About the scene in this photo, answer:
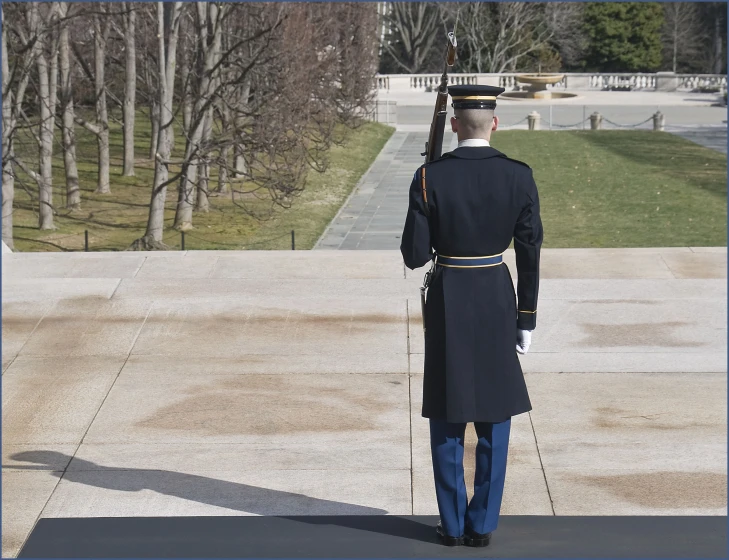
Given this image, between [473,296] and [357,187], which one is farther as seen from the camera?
[357,187]

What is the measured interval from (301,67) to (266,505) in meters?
18.3

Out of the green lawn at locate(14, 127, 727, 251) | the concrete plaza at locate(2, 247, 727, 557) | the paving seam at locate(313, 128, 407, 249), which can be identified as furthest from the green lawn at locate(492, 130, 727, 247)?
the concrete plaza at locate(2, 247, 727, 557)

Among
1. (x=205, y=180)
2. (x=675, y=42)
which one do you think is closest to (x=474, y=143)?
(x=205, y=180)

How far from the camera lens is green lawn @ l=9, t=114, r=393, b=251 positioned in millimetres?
19109

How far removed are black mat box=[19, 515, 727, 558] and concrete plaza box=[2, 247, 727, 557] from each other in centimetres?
16

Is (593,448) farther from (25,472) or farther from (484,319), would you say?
(25,472)

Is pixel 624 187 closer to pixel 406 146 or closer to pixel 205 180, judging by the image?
pixel 205 180

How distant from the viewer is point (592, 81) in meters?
52.0

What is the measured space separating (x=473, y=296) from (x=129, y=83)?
20759 millimetres

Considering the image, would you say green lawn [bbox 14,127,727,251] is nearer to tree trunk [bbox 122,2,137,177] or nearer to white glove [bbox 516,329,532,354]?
tree trunk [bbox 122,2,137,177]

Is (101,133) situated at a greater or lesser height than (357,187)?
greater

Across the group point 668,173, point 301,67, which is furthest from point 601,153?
point 301,67

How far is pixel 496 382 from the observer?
429 centimetres

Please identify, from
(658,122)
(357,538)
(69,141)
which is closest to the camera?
(357,538)
